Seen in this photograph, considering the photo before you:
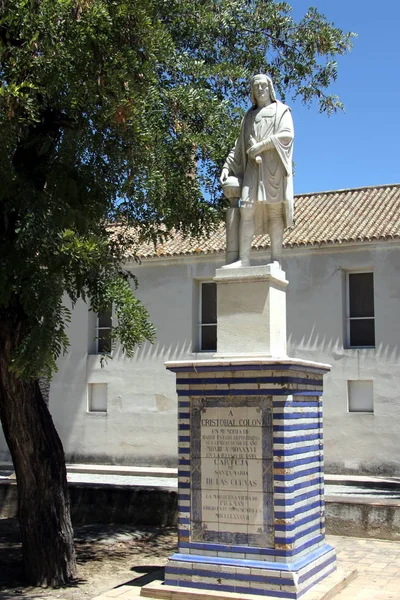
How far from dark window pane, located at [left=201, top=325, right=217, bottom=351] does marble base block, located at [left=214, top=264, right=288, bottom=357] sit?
13946 millimetres

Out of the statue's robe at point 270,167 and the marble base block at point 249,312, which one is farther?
the statue's robe at point 270,167

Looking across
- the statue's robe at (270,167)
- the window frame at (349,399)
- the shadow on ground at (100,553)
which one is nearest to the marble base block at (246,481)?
the shadow on ground at (100,553)

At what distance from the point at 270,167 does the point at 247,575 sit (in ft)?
12.3

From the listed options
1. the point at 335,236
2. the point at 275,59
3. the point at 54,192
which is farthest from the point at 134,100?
the point at 335,236

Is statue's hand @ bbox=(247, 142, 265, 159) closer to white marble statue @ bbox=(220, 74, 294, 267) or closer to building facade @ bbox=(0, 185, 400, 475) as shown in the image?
white marble statue @ bbox=(220, 74, 294, 267)

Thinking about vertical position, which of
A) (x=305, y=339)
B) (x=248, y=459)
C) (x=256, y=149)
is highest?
(x=256, y=149)

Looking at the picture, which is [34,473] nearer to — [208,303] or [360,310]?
[360,310]

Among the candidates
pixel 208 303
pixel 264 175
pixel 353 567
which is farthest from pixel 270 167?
pixel 208 303

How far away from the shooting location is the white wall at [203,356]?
19.8 m

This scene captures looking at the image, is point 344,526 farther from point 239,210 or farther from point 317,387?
point 239,210

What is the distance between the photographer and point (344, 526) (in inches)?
429

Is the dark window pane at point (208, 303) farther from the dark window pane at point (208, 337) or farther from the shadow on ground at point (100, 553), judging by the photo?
the shadow on ground at point (100, 553)

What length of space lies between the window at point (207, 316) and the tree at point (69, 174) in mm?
11287

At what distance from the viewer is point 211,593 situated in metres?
7.32
